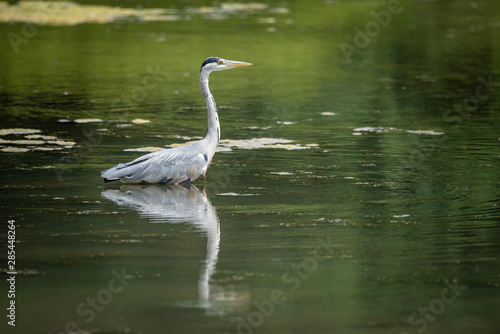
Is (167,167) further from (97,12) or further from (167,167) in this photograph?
(97,12)

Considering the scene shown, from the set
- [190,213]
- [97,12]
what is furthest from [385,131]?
[97,12]

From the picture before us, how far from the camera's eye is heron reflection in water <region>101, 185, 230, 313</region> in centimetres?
765

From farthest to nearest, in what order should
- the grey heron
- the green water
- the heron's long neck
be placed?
the heron's long neck → the grey heron → the green water

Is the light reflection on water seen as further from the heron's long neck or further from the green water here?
the heron's long neck

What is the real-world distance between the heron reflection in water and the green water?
1.5 inches

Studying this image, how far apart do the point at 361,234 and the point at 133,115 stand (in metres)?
A: 7.01

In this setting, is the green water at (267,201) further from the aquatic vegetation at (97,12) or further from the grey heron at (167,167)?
the aquatic vegetation at (97,12)


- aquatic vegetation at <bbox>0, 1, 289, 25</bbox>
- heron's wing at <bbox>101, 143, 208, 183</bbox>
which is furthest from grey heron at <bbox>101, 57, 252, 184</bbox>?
aquatic vegetation at <bbox>0, 1, 289, 25</bbox>

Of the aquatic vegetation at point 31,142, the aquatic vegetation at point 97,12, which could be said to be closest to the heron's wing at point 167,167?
the aquatic vegetation at point 31,142

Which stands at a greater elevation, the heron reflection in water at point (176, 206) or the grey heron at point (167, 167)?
the grey heron at point (167, 167)

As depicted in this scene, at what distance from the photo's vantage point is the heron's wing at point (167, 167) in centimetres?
977

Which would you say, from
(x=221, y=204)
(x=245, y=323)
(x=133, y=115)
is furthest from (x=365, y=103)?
(x=245, y=323)

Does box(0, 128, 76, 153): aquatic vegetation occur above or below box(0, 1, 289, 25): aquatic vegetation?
below

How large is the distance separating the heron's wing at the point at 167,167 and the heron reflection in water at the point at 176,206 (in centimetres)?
11
